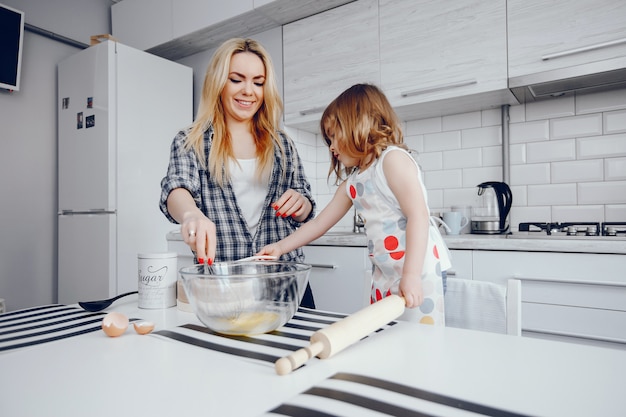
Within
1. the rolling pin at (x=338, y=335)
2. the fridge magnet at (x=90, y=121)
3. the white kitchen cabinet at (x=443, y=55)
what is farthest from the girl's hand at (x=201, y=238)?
the fridge magnet at (x=90, y=121)

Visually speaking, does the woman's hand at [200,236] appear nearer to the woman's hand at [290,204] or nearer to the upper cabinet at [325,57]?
the woman's hand at [290,204]

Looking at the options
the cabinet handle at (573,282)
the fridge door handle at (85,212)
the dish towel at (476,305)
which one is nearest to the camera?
the dish towel at (476,305)

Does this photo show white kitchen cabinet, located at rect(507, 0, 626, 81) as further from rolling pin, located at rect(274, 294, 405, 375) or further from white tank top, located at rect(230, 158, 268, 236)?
rolling pin, located at rect(274, 294, 405, 375)

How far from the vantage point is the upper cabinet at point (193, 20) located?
7.59 feet

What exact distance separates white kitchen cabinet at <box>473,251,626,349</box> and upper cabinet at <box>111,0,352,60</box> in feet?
5.28

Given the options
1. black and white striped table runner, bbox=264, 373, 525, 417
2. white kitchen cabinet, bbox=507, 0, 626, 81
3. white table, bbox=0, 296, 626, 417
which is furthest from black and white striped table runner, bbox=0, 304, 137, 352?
white kitchen cabinet, bbox=507, 0, 626, 81

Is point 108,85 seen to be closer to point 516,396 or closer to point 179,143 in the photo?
point 179,143

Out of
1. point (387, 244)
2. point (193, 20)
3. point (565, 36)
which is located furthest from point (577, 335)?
point (193, 20)

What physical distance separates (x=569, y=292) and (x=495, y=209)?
0.60 m

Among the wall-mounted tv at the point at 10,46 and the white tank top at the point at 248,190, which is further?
the wall-mounted tv at the point at 10,46

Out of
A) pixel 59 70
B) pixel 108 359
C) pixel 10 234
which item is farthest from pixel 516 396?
pixel 59 70

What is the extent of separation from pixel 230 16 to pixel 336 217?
170 centimetres

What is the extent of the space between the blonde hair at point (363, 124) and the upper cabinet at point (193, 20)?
4.19 feet

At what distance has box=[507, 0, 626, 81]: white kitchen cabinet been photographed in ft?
5.19
